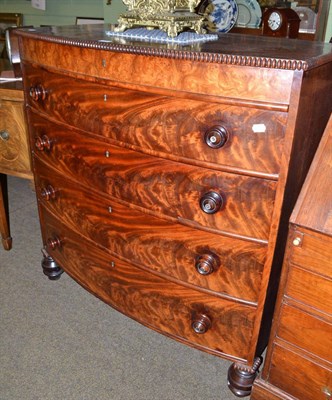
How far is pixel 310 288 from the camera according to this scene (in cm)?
123

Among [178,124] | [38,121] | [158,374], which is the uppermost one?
[178,124]

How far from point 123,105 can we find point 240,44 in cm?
42

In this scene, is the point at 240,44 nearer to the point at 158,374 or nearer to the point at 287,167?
the point at 287,167

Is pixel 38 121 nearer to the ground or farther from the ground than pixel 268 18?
nearer to the ground

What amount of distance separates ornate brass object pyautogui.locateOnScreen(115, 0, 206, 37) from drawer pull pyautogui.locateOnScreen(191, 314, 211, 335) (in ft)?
3.12

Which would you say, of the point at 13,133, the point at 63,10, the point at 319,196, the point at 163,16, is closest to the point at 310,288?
the point at 319,196

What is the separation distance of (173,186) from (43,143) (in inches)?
26.1

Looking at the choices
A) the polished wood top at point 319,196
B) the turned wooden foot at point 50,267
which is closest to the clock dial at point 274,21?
the polished wood top at point 319,196

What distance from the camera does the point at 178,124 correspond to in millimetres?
1217

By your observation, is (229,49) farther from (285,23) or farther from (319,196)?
(285,23)

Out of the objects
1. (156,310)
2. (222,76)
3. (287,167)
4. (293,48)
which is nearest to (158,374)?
(156,310)

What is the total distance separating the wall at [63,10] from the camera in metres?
3.15

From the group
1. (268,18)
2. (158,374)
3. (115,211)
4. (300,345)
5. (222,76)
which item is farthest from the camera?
(268,18)

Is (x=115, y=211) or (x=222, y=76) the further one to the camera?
(x=115, y=211)
